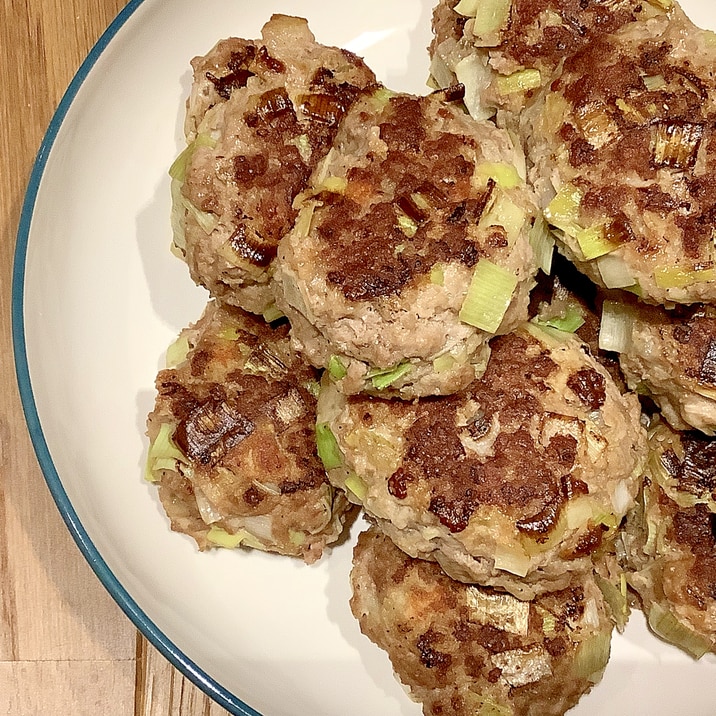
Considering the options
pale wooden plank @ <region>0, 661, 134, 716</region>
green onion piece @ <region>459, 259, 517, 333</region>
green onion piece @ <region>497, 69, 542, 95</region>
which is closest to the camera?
green onion piece @ <region>459, 259, 517, 333</region>

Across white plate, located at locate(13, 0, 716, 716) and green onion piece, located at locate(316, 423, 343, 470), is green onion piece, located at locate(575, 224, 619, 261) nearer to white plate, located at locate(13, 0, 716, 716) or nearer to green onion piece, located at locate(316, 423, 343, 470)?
green onion piece, located at locate(316, 423, 343, 470)

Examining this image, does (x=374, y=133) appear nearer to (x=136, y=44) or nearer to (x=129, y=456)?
(x=136, y=44)

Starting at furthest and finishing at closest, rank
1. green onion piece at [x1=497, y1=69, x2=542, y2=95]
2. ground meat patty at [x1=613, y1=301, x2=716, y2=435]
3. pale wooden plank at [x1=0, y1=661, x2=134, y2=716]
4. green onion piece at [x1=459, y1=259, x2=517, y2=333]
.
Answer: pale wooden plank at [x1=0, y1=661, x2=134, y2=716], green onion piece at [x1=497, y1=69, x2=542, y2=95], ground meat patty at [x1=613, y1=301, x2=716, y2=435], green onion piece at [x1=459, y1=259, x2=517, y2=333]

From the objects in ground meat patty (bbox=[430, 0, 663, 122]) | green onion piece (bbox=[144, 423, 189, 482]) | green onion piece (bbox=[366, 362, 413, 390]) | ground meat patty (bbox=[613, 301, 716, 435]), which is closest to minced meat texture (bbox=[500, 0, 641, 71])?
ground meat patty (bbox=[430, 0, 663, 122])

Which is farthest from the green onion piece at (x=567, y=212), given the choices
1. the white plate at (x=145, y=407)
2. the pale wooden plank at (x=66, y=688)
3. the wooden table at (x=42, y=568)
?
the pale wooden plank at (x=66, y=688)

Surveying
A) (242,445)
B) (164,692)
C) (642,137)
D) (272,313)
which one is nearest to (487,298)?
(642,137)

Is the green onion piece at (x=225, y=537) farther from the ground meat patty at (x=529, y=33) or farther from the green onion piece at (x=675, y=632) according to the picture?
the ground meat patty at (x=529, y=33)

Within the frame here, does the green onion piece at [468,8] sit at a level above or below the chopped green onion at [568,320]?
above
